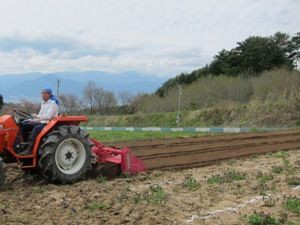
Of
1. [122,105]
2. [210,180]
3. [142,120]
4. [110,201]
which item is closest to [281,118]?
[142,120]

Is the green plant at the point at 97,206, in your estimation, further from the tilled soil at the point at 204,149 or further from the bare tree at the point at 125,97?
the bare tree at the point at 125,97

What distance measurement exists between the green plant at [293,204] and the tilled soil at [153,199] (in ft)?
0.23

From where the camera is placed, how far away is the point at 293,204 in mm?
6391

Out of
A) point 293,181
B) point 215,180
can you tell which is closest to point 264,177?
point 293,181

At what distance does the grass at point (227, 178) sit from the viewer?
26.8 feet

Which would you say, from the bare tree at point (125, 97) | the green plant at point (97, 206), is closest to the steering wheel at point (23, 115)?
the green plant at point (97, 206)

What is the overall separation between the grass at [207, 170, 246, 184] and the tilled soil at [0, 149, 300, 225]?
0.06 ft

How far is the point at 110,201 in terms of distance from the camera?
6688mm

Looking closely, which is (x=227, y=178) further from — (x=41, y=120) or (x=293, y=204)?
(x=41, y=120)

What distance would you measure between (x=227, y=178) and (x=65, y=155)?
2818 millimetres

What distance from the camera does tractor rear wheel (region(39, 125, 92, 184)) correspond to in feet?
27.4

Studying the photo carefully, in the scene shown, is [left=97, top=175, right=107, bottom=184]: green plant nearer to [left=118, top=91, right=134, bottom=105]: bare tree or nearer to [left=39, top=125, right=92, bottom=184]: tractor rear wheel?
[left=39, top=125, right=92, bottom=184]: tractor rear wheel

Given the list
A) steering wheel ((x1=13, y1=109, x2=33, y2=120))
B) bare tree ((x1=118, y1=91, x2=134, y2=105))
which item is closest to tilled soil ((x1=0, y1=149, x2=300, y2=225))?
steering wheel ((x1=13, y1=109, x2=33, y2=120))

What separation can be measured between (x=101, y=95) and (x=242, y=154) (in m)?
48.4
